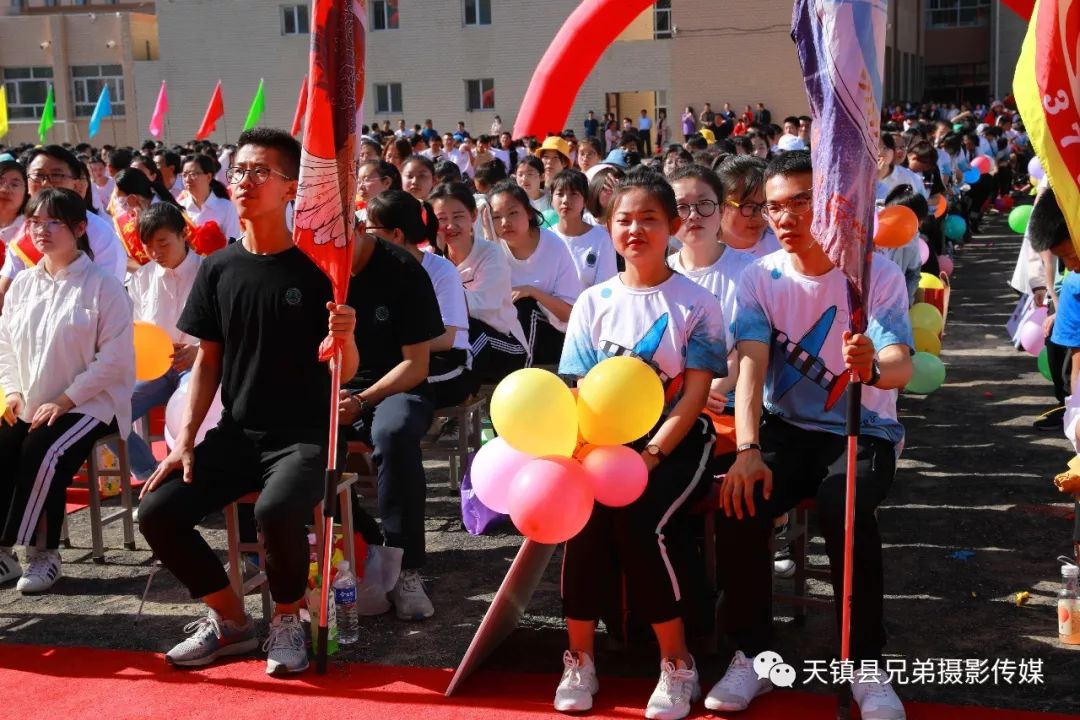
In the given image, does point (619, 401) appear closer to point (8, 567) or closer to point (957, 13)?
point (8, 567)

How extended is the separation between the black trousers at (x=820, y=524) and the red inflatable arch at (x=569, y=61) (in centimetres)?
1111

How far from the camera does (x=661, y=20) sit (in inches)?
1351

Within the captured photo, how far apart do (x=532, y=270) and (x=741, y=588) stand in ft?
9.79

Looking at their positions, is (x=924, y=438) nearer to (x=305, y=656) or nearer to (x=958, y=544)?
(x=958, y=544)

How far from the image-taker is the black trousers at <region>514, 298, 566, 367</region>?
656 centimetres

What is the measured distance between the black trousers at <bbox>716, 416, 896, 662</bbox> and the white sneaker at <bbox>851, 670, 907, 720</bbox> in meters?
0.07

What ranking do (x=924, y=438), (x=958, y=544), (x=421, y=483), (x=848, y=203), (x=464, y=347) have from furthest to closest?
(x=924, y=438) < (x=464, y=347) < (x=958, y=544) < (x=421, y=483) < (x=848, y=203)

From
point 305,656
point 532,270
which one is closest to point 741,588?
point 305,656

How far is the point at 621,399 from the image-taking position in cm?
349

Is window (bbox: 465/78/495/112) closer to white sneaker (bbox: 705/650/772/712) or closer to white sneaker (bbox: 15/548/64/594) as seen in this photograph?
white sneaker (bbox: 15/548/64/594)

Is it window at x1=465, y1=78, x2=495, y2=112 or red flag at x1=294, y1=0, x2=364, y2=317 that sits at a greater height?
window at x1=465, y1=78, x2=495, y2=112

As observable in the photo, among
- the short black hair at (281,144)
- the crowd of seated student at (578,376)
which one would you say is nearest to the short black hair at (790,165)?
the crowd of seated student at (578,376)

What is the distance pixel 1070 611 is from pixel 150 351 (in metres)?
4.02

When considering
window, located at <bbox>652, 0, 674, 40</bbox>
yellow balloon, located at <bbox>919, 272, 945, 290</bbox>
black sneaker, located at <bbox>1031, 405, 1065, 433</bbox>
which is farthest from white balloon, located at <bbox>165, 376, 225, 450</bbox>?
window, located at <bbox>652, 0, 674, 40</bbox>
